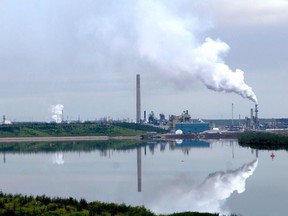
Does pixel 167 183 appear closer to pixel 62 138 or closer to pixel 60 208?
pixel 60 208

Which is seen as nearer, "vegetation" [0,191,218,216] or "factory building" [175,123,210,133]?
Answer: "vegetation" [0,191,218,216]

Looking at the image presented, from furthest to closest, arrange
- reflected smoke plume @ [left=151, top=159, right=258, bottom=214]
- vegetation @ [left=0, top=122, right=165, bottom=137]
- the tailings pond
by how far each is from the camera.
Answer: vegetation @ [left=0, top=122, right=165, bottom=137] → the tailings pond → reflected smoke plume @ [left=151, top=159, right=258, bottom=214]

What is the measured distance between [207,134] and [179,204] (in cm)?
6632

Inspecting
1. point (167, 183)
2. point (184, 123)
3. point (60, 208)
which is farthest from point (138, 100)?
point (60, 208)

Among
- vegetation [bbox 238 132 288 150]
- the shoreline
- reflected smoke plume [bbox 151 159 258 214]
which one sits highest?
the shoreline

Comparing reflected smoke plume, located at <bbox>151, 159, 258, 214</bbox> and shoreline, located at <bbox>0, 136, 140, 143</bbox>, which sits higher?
shoreline, located at <bbox>0, 136, 140, 143</bbox>

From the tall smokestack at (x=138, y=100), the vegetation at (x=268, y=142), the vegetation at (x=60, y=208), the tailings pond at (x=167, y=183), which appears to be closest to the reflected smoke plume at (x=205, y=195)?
the tailings pond at (x=167, y=183)

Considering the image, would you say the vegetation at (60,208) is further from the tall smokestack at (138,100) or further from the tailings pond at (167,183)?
the tall smokestack at (138,100)

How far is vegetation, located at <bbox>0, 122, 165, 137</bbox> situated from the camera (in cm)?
7734

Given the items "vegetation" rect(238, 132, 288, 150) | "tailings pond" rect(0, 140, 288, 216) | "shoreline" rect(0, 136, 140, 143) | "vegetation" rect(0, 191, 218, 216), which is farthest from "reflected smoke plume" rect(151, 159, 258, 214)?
"shoreline" rect(0, 136, 140, 143)

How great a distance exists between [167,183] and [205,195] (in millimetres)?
3522

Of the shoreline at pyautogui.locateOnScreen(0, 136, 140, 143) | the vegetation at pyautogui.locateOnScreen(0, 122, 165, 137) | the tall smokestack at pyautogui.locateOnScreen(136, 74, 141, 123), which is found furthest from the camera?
the tall smokestack at pyautogui.locateOnScreen(136, 74, 141, 123)

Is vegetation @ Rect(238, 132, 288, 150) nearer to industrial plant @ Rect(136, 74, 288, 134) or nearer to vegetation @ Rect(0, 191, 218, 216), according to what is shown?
industrial plant @ Rect(136, 74, 288, 134)

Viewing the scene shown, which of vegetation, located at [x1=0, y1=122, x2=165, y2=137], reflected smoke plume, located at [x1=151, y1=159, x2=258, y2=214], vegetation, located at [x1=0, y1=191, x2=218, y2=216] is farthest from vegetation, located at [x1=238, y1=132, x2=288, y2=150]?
vegetation, located at [x1=0, y1=191, x2=218, y2=216]
